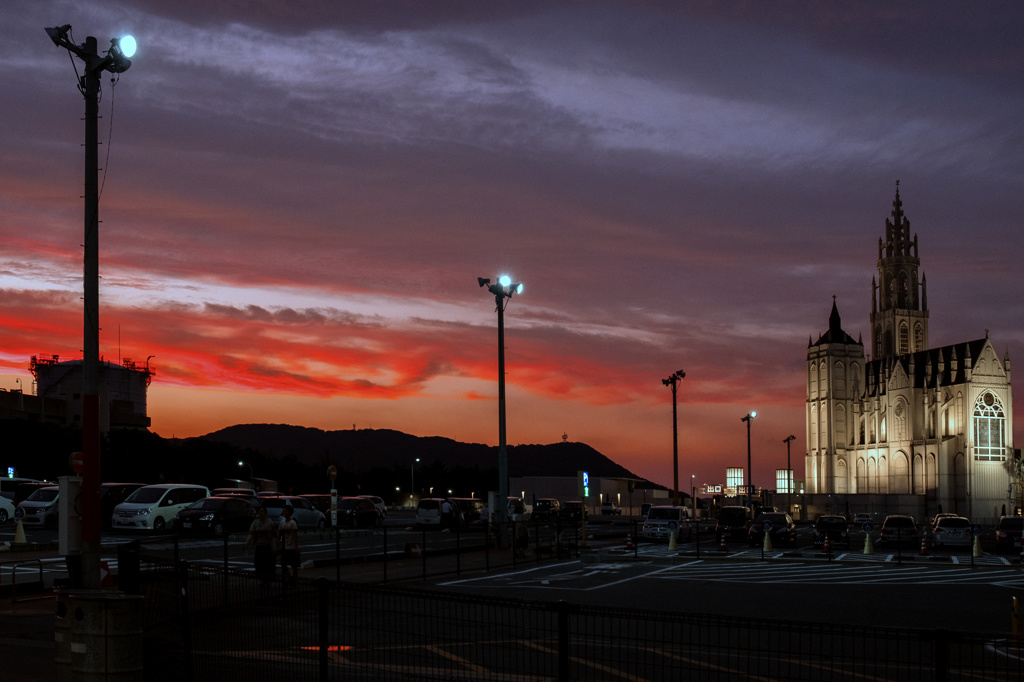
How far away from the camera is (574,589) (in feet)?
76.3

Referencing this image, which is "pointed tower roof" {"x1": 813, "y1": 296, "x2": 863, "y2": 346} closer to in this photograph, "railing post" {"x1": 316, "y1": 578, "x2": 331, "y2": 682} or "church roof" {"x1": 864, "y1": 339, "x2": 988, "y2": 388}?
"church roof" {"x1": 864, "y1": 339, "x2": 988, "y2": 388}

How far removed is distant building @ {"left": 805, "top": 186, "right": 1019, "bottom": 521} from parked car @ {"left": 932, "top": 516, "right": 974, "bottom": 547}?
261ft

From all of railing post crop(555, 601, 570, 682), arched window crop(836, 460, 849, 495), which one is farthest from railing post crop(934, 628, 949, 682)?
arched window crop(836, 460, 849, 495)

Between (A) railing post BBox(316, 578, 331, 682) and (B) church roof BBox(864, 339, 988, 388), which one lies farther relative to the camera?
(B) church roof BBox(864, 339, 988, 388)

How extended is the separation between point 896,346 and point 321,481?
314 feet

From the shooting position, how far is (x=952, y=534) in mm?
45281

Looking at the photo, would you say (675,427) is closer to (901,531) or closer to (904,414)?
(901,531)

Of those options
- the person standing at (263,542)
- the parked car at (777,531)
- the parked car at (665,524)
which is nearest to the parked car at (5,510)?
the person standing at (263,542)

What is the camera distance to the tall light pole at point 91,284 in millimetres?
14477

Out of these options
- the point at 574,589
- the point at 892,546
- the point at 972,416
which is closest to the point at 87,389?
the point at 574,589

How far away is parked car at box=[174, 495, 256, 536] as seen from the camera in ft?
119

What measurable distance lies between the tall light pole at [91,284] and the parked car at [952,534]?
3943 cm

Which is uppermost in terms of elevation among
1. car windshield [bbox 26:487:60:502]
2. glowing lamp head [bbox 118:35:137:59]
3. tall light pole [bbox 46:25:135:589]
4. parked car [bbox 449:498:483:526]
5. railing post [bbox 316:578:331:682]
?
glowing lamp head [bbox 118:35:137:59]

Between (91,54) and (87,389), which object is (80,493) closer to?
(87,389)
